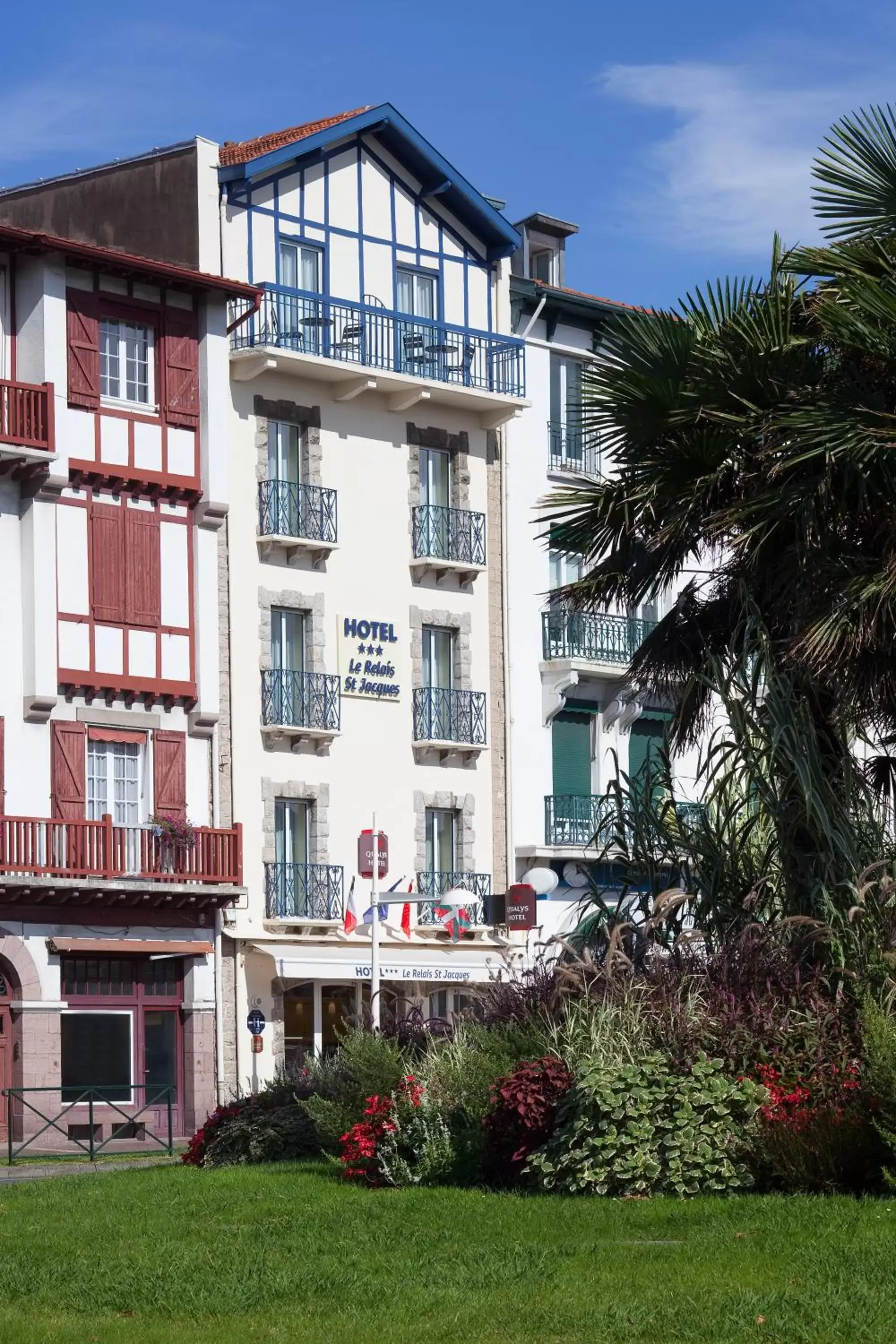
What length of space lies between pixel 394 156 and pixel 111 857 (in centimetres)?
1389

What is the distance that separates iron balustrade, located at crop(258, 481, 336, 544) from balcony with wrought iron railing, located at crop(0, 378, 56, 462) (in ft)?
14.2

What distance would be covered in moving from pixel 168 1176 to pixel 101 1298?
22.5ft

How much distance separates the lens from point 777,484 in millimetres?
18750

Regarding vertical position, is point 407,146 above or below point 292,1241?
above

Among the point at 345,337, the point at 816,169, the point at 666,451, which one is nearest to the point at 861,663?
the point at 666,451

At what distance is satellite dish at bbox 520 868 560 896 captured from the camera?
128 feet

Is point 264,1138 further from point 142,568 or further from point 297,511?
point 297,511

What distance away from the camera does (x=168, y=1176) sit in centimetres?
1905

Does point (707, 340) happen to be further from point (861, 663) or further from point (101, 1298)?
point (101, 1298)

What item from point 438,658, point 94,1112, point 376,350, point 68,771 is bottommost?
point 94,1112

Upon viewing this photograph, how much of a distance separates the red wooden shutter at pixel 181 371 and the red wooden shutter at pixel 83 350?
137cm

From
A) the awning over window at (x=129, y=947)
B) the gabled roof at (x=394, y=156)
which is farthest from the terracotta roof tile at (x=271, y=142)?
the awning over window at (x=129, y=947)

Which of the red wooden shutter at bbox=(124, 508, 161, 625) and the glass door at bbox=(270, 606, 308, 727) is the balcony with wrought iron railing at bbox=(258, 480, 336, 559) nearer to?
the glass door at bbox=(270, 606, 308, 727)

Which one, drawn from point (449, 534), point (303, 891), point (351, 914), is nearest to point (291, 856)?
point (303, 891)
